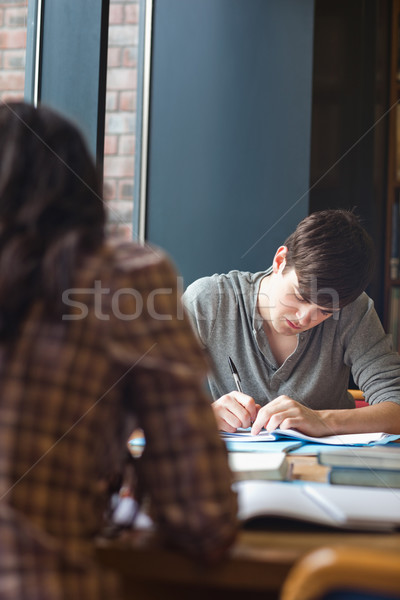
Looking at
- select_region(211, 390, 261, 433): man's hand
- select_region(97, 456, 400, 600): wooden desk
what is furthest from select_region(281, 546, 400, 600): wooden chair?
select_region(211, 390, 261, 433): man's hand

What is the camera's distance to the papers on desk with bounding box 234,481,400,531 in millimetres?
685

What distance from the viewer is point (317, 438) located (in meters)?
1.34

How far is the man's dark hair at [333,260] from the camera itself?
1.52 meters

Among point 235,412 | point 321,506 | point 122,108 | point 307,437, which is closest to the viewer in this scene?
point 321,506

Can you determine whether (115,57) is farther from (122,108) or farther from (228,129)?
(228,129)

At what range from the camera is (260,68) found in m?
2.42

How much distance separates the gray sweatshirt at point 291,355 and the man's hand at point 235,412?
0.28m

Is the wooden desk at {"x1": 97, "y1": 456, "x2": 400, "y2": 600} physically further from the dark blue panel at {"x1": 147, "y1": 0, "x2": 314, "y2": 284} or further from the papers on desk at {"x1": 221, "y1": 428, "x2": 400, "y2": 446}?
the dark blue panel at {"x1": 147, "y1": 0, "x2": 314, "y2": 284}

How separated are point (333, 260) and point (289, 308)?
186 millimetres

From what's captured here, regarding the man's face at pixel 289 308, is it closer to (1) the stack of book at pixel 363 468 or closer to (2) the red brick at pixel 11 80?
(1) the stack of book at pixel 363 468

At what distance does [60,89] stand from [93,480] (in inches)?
59.1

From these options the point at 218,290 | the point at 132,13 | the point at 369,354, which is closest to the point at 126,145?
the point at 132,13

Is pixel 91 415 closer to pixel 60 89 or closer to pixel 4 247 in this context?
pixel 4 247

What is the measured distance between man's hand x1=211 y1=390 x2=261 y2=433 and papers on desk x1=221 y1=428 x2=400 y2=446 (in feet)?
0.14
